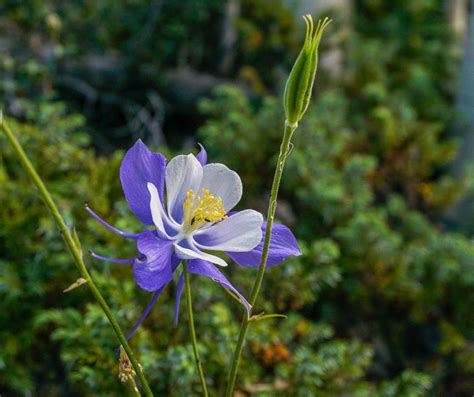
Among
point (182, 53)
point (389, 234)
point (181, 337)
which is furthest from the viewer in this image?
point (182, 53)

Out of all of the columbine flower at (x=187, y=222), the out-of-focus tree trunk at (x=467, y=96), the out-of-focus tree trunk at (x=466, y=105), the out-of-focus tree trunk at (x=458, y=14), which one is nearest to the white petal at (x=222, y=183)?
the columbine flower at (x=187, y=222)

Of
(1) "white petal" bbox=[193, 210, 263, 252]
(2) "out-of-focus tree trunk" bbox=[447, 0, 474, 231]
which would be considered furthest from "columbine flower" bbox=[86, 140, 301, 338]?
(2) "out-of-focus tree trunk" bbox=[447, 0, 474, 231]

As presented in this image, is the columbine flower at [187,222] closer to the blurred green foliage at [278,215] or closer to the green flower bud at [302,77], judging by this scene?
the green flower bud at [302,77]

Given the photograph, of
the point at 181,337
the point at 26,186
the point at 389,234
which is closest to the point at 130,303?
the point at 181,337

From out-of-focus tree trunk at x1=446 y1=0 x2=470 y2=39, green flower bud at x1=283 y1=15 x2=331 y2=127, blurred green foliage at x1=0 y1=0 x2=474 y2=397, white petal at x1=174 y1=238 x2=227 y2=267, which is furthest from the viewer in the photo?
out-of-focus tree trunk at x1=446 y1=0 x2=470 y2=39

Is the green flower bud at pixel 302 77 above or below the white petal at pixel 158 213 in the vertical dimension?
above

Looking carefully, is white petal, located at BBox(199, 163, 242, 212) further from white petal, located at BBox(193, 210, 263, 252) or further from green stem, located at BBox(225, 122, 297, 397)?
green stem, located at BBox(225, 122, 297, 397)

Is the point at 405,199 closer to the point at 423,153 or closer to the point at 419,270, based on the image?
the point at 423,153
